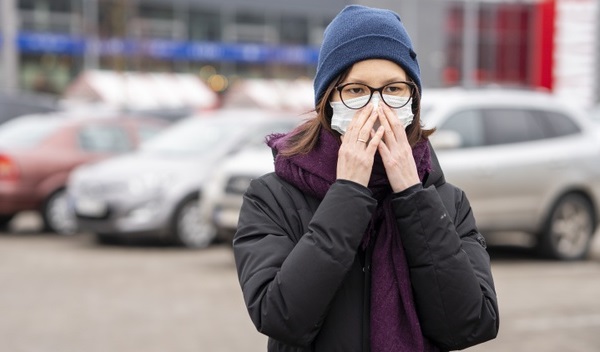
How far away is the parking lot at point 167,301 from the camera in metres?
Result: 6.79

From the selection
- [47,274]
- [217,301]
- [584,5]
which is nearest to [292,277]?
[217,301]

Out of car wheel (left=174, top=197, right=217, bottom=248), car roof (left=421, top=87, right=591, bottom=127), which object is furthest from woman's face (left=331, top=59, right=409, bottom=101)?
car wheel (left=174, top=197, right=217, bottom=248)

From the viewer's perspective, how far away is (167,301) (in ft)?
27.5

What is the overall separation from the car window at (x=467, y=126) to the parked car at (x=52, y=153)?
16.9 feet

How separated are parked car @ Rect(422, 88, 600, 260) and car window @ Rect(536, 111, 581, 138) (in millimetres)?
11

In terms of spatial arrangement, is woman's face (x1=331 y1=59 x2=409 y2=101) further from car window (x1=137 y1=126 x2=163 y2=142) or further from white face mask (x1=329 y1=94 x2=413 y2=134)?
car window (x1=137 y1=126 x2=163 y2=142)

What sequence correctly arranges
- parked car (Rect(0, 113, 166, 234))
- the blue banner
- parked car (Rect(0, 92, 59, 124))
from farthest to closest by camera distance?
the blue banner
parked car (Rect(0, 92, 59, 124))
parked car (Rect(0, 113, 166, 234))

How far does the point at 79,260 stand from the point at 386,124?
29.9ft

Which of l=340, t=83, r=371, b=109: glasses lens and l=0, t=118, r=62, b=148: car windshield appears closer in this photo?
l=340, t=83, r=371, b=109: glasses lens

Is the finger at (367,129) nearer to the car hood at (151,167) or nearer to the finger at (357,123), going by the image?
the finger at (357,123)

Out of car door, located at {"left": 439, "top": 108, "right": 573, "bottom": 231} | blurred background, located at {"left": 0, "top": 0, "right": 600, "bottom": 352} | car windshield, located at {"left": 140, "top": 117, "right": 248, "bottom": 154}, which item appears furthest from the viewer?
car windshield, located at {"left": 140, "top": 117, "right": 248, "bottom": 154}

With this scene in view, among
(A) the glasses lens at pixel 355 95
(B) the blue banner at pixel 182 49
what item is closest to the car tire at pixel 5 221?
(A) the glasses lens at pixel 355 95

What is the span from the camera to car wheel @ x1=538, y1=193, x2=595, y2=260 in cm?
1068

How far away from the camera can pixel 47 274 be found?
32.4 feet
